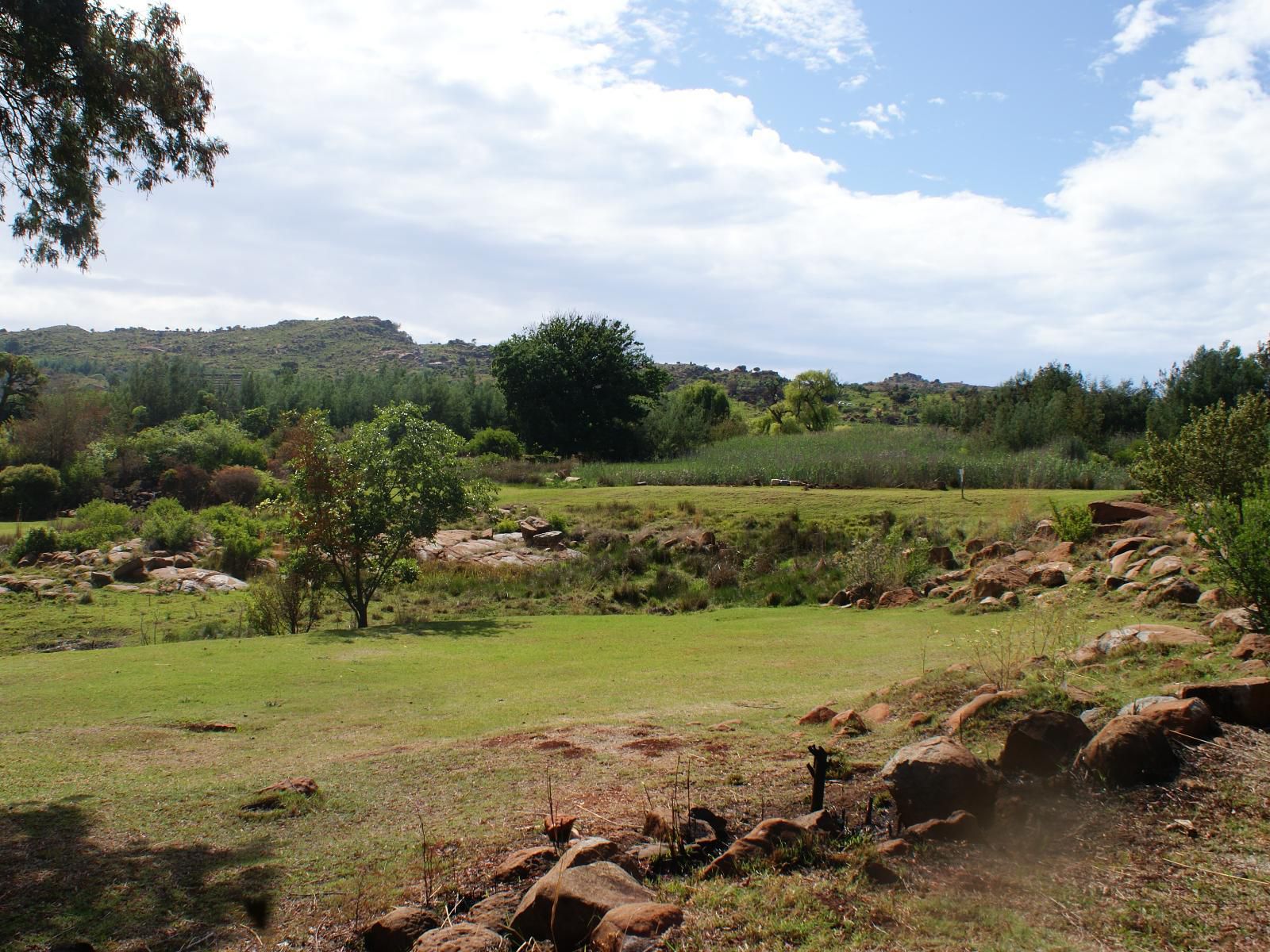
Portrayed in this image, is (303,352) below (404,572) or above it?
above

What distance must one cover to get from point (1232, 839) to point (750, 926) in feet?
7.68

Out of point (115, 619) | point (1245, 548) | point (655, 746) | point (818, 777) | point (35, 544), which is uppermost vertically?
point (1245, 548)

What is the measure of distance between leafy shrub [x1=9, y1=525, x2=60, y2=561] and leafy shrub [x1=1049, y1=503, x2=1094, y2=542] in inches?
1095

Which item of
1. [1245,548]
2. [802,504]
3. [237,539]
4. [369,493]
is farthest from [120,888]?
[802,504]

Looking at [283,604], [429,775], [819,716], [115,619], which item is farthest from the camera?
[115,619]

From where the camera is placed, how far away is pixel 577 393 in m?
51.9

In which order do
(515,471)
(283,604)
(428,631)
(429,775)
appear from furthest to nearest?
(515,471) → (283,604) → (428,631) → (429,775)

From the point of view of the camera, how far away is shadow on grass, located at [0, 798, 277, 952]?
13.8 feet

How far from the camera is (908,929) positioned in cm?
384

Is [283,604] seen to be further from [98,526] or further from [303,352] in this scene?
[303,352]

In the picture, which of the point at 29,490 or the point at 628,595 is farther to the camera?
the point at 29,490

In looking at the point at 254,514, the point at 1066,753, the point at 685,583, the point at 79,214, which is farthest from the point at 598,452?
the point at 1066,753

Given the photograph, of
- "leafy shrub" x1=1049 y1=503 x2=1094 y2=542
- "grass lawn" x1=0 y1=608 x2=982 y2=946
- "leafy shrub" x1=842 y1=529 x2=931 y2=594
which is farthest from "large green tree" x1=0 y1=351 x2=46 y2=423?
"leafy shrub" x1=1049 y1=503 x2=1094 y2=542

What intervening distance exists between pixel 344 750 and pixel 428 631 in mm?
8264
